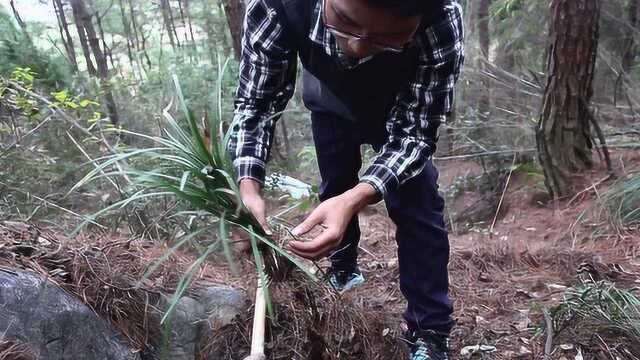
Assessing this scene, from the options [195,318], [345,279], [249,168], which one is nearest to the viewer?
[249,168]

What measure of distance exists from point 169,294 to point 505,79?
13.6ft

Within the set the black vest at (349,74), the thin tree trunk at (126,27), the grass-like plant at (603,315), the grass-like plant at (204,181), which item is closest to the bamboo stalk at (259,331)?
the grass-like plant at (204,181)

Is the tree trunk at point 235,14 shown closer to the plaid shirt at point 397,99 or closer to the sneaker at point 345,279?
the sneaker at point 345,279

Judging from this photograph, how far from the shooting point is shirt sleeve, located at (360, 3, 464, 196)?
5.88 ft

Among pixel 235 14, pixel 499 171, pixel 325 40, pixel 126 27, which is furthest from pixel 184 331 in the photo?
pixel 126 27

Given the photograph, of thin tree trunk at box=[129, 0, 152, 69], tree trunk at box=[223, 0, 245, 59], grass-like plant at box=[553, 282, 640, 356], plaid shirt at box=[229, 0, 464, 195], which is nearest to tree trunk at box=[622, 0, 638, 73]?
tree trunk at box=[223, 0, 245, 59]

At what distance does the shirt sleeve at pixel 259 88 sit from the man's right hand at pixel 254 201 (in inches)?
1.1

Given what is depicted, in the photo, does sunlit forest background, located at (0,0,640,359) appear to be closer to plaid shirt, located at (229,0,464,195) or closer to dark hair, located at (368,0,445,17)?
plaid shirt, located at (229,0,464,195)

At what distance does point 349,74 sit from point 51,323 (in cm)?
115

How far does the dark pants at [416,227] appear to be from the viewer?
2.03 metres

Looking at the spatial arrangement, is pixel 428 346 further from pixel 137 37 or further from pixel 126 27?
pixel 137 37

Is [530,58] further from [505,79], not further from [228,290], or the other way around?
[228,290]

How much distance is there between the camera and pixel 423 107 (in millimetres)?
1870

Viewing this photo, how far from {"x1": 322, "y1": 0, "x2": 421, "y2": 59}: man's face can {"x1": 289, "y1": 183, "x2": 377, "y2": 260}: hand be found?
1.36ft
